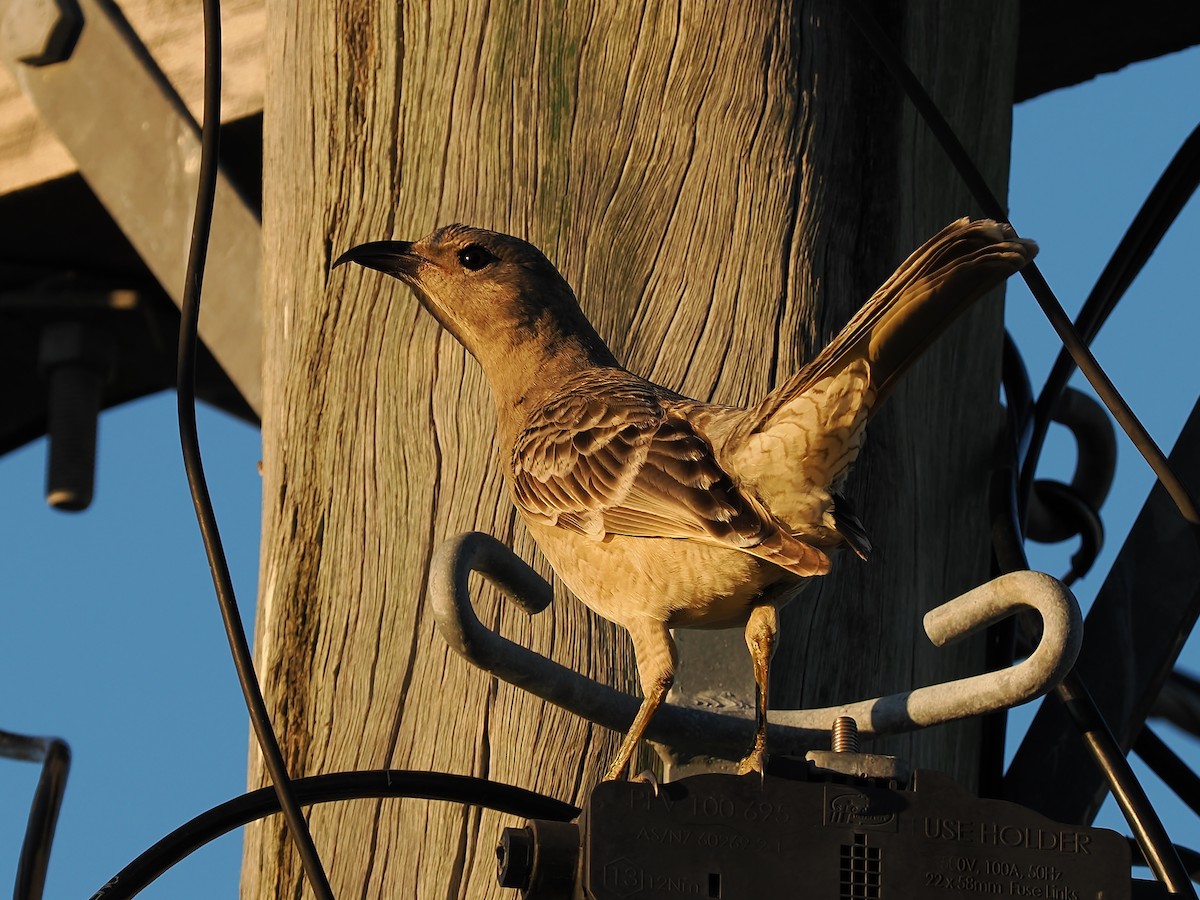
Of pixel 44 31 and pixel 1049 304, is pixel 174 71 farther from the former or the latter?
pixel 1049 304

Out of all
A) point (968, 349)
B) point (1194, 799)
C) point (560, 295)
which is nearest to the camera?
point (560, 295)

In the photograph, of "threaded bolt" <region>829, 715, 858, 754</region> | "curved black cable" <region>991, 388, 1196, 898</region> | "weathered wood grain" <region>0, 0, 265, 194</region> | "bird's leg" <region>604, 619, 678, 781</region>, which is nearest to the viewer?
"threaded bolt" <region>829, 715, 858, 754</region>

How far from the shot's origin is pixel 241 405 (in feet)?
17.5

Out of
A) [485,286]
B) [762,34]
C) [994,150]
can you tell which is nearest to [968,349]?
[994,150]

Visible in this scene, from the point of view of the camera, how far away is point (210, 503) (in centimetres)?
258

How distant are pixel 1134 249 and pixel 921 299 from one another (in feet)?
5.14

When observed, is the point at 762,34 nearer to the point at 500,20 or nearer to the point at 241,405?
the point at 500,20

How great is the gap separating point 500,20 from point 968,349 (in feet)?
3.74

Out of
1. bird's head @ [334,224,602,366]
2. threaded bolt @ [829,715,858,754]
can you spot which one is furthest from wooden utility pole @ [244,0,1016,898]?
threaded bolt @ [829,715,858,754]

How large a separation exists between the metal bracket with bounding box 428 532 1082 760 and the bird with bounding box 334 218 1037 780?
0.07 metres

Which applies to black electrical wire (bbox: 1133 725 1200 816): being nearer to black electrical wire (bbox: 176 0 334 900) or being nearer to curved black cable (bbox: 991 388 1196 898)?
curved black cable (bbox: 991 388 1196 898)

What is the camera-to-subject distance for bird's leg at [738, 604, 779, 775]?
255 cm

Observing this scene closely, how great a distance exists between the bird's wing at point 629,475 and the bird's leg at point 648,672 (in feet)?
0.56

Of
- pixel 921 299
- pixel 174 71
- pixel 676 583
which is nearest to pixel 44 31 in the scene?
pixel 174 71
